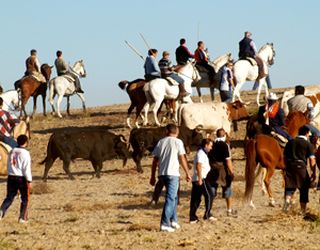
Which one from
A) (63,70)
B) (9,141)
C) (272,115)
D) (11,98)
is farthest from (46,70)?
(272,115)

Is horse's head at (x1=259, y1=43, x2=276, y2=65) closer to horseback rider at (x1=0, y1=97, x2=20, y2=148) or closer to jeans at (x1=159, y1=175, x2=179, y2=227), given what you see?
horseback rider at (x1=0, y1=97, x2=20, y2=148)

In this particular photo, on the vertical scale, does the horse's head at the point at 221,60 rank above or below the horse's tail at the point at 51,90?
above

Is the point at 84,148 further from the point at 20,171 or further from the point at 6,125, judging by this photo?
the point at 20,171

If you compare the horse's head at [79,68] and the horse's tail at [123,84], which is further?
the horse's head at [79,68]

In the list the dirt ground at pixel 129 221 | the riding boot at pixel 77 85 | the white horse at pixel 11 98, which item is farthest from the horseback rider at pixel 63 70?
the dirt ground at pixel 129 221

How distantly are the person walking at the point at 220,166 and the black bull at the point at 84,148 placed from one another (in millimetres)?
7569

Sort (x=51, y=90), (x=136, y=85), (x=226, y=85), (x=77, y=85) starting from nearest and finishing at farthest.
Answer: (x=136, y=85)
(x=226, y=85)
(x=51, y=90)
(x=77, y=85)

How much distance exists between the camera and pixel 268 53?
122 ft

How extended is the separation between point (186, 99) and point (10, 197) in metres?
15.2

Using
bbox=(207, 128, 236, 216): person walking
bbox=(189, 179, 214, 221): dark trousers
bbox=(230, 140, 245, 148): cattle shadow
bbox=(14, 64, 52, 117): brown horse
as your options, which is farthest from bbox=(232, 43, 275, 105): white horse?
bbox=(189, 179, 214, 221): dark trousers

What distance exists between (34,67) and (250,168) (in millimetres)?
19504

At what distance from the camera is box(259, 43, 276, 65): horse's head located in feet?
121

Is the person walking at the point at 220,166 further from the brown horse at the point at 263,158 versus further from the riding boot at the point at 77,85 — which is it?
the riding boot at the point at 77,85

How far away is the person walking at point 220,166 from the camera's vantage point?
17.7 meters
